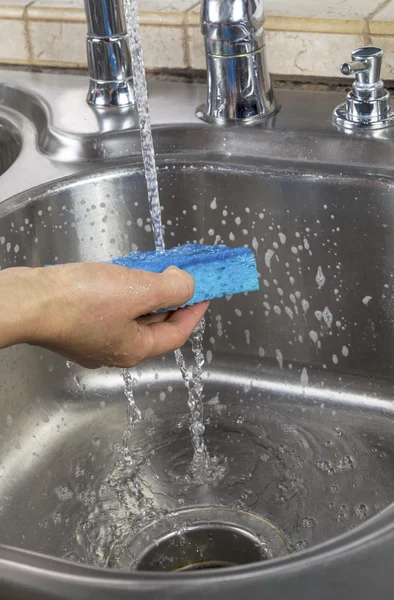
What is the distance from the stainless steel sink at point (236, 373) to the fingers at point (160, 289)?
0.90ft

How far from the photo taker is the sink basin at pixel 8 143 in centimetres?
110

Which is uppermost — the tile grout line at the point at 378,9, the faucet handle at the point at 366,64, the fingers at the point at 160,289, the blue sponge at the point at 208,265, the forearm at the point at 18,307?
the tile grout line at the point at 378,9

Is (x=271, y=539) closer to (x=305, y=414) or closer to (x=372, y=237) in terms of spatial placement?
(x=305, y=414)

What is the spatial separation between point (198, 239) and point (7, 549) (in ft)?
1.90

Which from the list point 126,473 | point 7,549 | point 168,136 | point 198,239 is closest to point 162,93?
point 168,136

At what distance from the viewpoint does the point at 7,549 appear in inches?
18.0

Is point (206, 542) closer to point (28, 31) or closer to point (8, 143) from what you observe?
point (8, 143)

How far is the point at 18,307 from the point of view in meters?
0.61

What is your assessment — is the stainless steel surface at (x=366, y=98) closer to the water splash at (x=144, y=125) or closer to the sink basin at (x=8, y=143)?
the water splash at (x=144, y=125)

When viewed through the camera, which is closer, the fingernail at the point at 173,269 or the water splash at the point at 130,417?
the fingernail at the point at 173,269

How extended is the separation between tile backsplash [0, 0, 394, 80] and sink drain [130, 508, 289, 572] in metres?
0.52

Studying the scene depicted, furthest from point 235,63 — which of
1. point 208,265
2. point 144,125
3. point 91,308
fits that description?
point 91,308

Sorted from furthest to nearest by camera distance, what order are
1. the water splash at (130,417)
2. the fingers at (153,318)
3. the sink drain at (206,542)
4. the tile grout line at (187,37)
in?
the tile grout line at (187,37) → the water splash at (130,417) → the sink drain at (206,542) → the fingers at (153,318)

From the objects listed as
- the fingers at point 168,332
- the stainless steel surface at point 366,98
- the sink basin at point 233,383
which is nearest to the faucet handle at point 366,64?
the stainless steel surface at point 366,98
